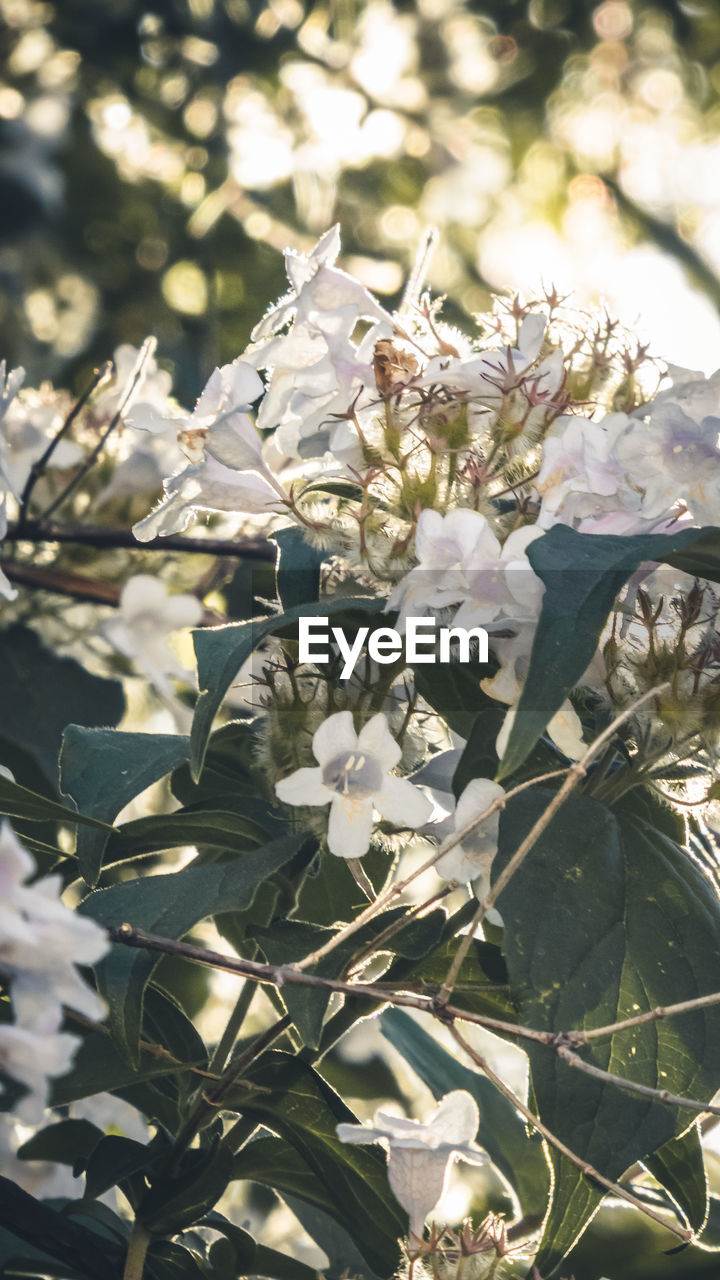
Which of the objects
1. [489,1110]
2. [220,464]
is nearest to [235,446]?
[220,464]

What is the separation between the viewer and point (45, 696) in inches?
40.1

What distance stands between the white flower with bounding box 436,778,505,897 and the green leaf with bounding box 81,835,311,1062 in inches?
2.6

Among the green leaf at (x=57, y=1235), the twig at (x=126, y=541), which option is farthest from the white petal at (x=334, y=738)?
the twig at (x=126, y=541)

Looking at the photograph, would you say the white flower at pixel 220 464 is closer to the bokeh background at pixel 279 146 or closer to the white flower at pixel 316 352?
the white flower at pixel 316 352

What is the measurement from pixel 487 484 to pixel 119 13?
163 cm

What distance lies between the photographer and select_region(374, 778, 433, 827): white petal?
50 centimetres

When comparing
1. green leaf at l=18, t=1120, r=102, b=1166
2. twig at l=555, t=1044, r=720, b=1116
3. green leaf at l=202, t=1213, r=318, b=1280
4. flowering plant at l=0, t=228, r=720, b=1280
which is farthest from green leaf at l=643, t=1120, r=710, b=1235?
green leaf at l=18, t=1120, r=102, b=1166

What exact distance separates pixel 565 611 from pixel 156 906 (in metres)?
0.21

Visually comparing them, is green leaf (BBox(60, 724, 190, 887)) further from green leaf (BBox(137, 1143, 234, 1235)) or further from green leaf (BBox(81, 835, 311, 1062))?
green leaf (BBox(137, 1143, 234, 1235))

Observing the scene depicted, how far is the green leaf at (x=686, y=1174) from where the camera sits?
523mm

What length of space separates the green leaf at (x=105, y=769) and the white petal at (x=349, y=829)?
0.09 meters

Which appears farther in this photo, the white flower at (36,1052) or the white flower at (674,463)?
the white flower at (674,463)

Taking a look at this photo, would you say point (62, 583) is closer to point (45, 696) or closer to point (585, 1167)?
point (45, 696)

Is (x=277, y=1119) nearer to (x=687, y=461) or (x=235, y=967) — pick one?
(x=235, y=967)
